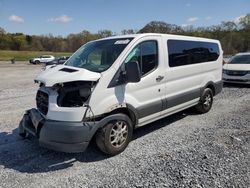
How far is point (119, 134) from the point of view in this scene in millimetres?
4504

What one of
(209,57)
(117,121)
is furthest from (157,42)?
(209,57)

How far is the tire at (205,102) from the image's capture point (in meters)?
6.88

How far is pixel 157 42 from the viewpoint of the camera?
5.23m

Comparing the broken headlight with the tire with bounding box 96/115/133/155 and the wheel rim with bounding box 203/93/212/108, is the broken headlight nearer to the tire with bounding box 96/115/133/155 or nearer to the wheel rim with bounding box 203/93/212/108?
the tire with bounding box 96/115/133/155

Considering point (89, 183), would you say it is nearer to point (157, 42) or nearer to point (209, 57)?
point (157, 42)

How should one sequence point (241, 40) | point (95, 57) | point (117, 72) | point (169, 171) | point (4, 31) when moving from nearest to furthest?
point (169, 171)
point (117, 72)
point (95, 57)
point (241, 40)
point (4, 31)

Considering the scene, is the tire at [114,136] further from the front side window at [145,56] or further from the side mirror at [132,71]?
the front side window at [145,56]

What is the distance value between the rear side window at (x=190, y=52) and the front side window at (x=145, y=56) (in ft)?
1.59

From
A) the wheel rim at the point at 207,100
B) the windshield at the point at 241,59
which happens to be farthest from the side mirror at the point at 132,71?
the windshield at the point at 241,59

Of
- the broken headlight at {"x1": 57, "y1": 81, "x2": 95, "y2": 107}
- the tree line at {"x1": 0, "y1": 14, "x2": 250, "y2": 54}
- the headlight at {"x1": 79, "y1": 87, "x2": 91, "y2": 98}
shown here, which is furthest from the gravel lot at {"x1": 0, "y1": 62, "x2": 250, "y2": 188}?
the tree line at {"x1": 0, "y1": 14, "x2": 250, "y2": 54}

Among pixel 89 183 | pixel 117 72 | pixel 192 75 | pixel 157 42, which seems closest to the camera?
pixel 89 183

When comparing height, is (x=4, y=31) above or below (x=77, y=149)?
above

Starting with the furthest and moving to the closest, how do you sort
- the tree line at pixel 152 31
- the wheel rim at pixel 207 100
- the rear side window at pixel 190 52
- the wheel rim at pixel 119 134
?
the tree line at pixel 152 31
the wheel rim at pixel 207 100
the rear side window at pixel 190 52
the wheel rim at pixel 119 134

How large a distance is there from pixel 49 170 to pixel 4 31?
10177 cm
